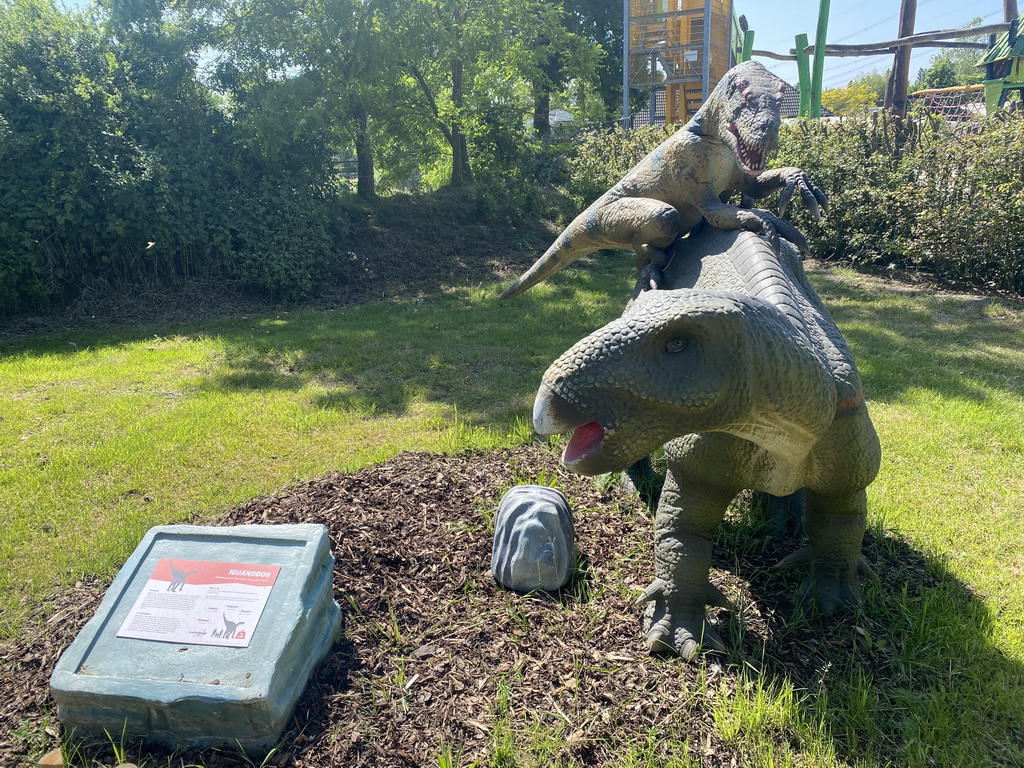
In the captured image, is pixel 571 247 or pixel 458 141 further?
pixel 458 141

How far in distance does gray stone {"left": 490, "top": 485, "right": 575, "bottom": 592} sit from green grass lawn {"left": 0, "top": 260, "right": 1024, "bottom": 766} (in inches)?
31.9

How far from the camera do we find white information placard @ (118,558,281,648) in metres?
2.20

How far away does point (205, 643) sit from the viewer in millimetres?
2168

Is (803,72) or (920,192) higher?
(803,72)

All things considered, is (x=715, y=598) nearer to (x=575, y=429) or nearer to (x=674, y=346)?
(x=575, y=429)

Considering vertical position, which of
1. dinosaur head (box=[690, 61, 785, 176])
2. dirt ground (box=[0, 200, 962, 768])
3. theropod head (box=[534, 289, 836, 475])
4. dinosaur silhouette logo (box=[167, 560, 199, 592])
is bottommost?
→ dirt ground (box=[0, 200, 962, 768])

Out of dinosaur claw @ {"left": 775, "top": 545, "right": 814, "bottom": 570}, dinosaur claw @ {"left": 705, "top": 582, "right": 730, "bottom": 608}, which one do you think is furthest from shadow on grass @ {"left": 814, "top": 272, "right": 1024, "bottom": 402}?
dinosaur claw @ {"left": 705, "top": 582, "right": 730, "bottom": 608}

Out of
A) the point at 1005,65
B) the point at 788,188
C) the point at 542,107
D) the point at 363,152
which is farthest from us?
the point at 542,107

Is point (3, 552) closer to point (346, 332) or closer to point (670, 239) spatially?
point (670, 239)

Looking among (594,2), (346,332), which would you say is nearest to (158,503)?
(346,332)

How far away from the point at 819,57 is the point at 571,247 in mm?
13649

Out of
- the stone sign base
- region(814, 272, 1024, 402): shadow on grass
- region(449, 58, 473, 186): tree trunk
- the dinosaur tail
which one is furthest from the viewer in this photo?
region(449, 58, 473, 186): tree trunk

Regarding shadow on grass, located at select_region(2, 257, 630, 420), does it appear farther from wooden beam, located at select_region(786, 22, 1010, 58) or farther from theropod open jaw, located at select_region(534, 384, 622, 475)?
wooden beam, located at select_region(786, 22, 1010, 58)

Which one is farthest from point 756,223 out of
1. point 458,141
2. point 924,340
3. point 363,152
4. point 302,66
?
point 458,141
